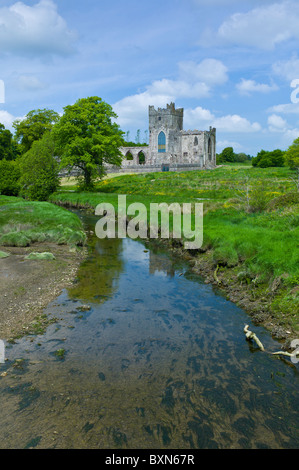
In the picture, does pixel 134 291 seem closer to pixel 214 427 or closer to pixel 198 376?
pixel 198 376

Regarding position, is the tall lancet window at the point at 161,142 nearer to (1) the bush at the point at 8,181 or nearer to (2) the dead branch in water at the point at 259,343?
(1) the bush at the point at 8,181

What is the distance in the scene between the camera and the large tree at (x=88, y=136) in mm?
53219

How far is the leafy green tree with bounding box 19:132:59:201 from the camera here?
51188 millimetres

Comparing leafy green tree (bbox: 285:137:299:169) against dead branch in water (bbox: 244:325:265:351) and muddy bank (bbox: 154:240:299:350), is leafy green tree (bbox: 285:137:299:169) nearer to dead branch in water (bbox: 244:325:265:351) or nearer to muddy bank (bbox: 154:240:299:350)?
muddy bank (bbox: 154:240:299:350)

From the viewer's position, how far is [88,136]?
183 feet

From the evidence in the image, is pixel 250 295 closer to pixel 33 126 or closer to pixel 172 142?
pixel 33 126

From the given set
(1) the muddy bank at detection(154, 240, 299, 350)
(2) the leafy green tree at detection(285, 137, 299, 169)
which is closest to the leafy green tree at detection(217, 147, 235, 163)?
(2) the leafy green tree at detection(285, 137, 299, 169)

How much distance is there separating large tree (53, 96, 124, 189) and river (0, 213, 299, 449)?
42.7 meters

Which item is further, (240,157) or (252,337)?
(240,157)

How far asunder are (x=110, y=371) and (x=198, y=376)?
2.35 m

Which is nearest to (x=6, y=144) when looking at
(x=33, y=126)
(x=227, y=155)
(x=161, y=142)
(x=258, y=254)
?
(x=33, y=126)

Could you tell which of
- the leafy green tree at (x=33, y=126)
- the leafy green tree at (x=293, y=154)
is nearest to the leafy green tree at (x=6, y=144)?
the leafy green tree at (x=33, y=126)

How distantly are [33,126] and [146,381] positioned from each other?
79101mm
